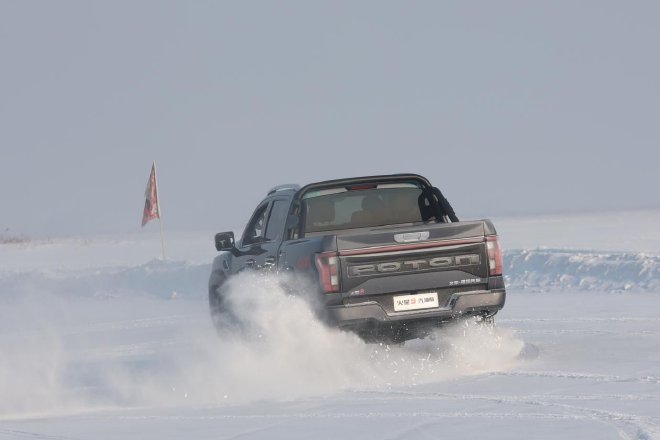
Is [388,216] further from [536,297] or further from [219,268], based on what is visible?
[536,297]

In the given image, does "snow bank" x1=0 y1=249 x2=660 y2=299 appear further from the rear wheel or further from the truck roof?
the truck roof

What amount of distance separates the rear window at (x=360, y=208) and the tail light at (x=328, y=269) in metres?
1.35

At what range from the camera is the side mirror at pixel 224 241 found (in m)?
12.5

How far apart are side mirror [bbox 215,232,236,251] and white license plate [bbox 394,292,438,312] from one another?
293 centimetres

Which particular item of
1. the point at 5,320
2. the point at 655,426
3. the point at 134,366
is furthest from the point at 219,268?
the point at 5,320

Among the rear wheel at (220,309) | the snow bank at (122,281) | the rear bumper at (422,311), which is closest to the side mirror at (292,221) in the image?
the rear wheel at (220,309)

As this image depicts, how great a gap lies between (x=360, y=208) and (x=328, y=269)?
167 centimetres

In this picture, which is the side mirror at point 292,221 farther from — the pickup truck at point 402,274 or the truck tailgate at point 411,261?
the truck tailgate at point 411,261

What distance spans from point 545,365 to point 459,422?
9.80ft

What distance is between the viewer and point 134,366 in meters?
12.7

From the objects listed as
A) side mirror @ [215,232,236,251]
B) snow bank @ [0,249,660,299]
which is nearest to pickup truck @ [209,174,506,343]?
side mirror @ [215,232,236,251]

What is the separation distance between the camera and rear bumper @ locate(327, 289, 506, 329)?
9977 mm

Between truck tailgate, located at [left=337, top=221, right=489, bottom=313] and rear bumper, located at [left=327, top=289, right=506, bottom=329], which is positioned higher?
truck tailgate, located at [left=337, top=221, right=489, bottom=313]

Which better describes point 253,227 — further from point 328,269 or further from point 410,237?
point 410,237
